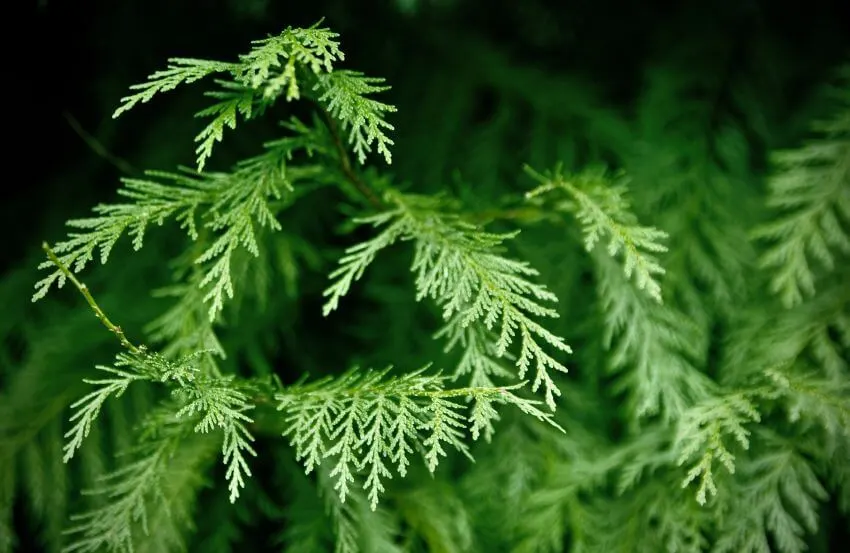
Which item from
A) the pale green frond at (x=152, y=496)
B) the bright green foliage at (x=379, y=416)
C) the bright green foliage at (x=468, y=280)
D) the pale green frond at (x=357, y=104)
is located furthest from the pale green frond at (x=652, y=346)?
the pale green frond at (x=152, y=496)

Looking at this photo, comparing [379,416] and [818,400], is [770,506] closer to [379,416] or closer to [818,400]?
[818,400]

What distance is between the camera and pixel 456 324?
1.87m

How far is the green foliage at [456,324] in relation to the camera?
4.81 ft

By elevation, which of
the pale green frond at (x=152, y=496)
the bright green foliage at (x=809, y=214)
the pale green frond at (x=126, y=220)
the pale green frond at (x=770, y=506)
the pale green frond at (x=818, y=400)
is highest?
the pale green frond at (x=126, y=220)

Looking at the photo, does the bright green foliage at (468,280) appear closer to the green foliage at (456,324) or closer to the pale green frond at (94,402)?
the green foliage at (456,324)

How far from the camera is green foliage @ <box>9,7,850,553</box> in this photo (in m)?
1.46

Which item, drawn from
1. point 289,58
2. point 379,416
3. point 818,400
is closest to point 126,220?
→ point 289,58

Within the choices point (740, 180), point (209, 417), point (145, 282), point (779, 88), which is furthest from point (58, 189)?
point (779, 88)

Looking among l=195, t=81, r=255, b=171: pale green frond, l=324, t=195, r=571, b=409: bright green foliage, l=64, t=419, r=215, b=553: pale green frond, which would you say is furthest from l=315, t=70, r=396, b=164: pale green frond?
l=64, t=419, r=215, b=553: pale green frond

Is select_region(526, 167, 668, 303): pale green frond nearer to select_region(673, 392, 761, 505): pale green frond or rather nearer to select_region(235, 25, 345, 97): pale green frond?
select_region(673, 392, 761, 505): pale green frond

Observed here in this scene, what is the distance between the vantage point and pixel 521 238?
2.19 meters

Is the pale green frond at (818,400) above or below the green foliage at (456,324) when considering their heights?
below

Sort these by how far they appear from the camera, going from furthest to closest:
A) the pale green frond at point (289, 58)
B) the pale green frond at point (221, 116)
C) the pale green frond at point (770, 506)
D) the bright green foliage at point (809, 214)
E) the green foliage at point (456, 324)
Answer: the bright green foliage at point (809, 214) < the pale green frond at point (770, 506) < the green foliage at point (456, 324) < the pale green frond at point (221, 116) < the pale green frond at point (289, 58)

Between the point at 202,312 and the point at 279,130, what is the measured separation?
1.03 m
